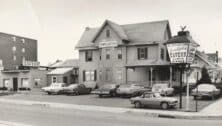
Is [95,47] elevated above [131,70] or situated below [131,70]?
above

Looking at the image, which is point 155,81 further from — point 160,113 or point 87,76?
point 160,113

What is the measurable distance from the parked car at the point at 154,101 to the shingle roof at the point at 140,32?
15.2 meters

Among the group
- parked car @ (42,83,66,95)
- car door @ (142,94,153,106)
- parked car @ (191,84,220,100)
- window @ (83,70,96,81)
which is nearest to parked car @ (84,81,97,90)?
window @ (83,70,96,81)

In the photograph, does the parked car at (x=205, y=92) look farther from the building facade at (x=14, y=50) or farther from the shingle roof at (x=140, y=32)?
the building facade at (x=14, y=50)

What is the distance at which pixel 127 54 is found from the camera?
39.6m

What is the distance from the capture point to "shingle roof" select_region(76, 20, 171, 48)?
1515 inches

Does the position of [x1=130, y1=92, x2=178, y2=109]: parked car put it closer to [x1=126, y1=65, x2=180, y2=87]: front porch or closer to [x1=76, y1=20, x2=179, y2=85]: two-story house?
[x1=76, y1=20, x2=179, y2=85]: two-story house

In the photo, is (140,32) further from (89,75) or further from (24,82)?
(24,82)

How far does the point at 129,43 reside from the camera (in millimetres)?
39625

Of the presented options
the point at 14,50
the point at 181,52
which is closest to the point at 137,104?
the point at 181,52

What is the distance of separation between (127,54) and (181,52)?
707 inches

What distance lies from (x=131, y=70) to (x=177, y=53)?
17064 millimetres

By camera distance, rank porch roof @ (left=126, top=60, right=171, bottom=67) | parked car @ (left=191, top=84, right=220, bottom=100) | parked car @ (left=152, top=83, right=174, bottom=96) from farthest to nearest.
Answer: porch roof @ (left=126, top=60, right=171, bottom=67), parked car @ (left=152, top=83, right=174, bottom=96), parked car @ (left=191, top=84, right=220, bottom=100)

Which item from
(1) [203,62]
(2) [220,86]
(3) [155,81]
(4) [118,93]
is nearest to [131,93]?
(4) [118,93]
